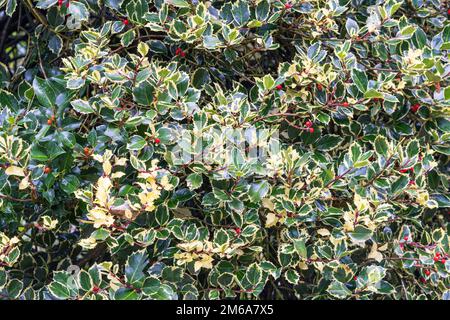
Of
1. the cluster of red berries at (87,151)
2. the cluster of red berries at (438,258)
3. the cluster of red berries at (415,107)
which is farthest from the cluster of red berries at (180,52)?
the cluster of red berries at (438,258)

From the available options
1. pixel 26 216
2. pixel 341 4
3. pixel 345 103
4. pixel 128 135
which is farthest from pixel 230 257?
pixel 341 4

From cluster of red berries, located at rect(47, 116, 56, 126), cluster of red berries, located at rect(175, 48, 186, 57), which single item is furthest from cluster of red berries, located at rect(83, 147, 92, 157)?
cluster of red berries, located at rect(175, 48, 186, 57)

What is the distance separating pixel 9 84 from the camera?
5.90 ft

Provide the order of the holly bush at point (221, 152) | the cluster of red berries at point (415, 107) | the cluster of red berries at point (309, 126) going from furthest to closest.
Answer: the cluster of red berries at point (415, 107) < the cluster of red berries at point (309, 126) < the holly bush at point (221, 152)

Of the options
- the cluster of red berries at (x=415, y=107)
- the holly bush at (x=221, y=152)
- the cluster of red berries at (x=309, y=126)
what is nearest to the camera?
the holly bush at (x=221, y=152)

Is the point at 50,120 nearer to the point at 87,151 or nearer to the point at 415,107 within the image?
the point at 87,151

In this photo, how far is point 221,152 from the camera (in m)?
1.45

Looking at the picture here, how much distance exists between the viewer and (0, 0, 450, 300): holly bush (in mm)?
1482

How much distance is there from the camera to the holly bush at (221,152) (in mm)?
1482

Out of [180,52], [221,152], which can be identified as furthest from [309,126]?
[180,52]

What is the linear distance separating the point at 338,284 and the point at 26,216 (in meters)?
0.96

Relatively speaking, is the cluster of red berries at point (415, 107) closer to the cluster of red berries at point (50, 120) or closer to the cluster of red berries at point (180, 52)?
the cluster of red berries at point (180, 52)

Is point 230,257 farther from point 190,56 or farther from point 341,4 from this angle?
point 341,4

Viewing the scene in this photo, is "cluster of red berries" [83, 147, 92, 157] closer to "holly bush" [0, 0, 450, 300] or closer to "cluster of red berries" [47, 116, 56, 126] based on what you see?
"holly bush" [0, 0, 450, 300]
